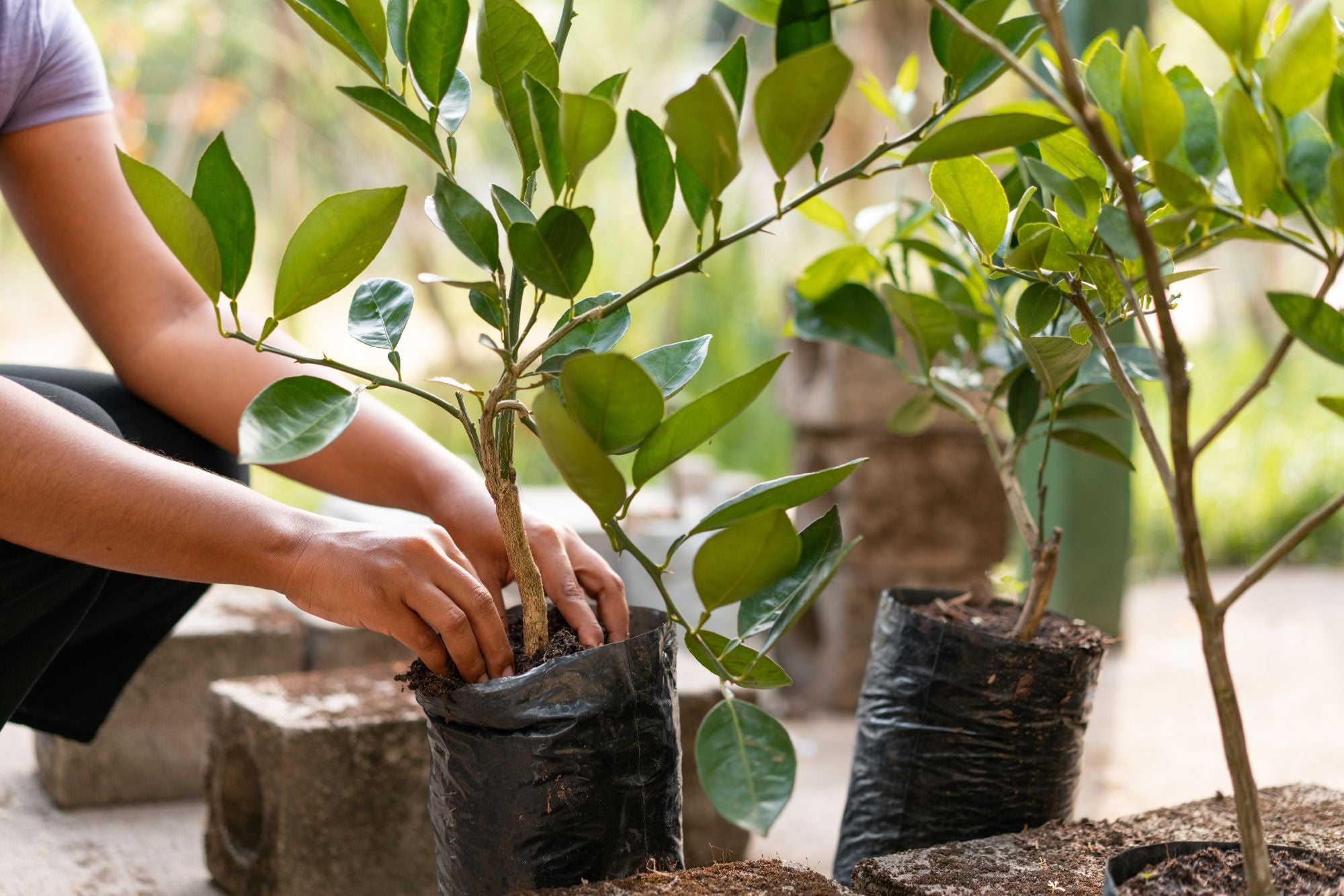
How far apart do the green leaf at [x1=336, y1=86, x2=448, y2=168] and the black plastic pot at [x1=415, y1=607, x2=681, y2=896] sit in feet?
1.10

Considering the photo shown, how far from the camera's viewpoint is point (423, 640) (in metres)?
0.79

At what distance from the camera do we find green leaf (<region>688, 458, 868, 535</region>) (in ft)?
2.23

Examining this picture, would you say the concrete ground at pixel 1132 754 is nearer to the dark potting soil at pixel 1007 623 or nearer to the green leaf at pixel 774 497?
the dark potting soil at pixel 1007 623

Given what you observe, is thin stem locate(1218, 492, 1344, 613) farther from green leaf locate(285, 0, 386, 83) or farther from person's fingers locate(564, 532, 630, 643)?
green leaf locate(285, 0, 386, 83)

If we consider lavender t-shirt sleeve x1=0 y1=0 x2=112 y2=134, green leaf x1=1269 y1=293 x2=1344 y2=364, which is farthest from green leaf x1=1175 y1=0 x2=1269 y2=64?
lavender t-shirt sleeve x1=0 y1=0 x2=112 y2=134

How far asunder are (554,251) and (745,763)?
302 mm

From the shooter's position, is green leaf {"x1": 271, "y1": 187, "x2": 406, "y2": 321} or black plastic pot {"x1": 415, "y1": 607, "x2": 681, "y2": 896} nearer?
green leaf {"x1": 271, "y1": 187, "x2": 406, "y2": 321}

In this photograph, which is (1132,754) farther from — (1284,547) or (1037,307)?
(1284,547)

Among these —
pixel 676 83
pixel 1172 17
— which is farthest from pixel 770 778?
pixel 1172 17

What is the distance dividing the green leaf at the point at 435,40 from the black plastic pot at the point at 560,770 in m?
0.38

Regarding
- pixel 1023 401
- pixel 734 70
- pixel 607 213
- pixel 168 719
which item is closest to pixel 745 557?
pixel 734 70

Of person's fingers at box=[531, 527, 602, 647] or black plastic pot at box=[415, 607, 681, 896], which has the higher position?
person's fingers at box=[531, 527, 602, 647]

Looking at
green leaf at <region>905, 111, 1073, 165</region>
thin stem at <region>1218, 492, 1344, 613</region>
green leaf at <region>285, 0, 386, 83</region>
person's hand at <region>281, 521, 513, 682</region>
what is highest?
green leaf at <region>285, 0, 386, 83</region>

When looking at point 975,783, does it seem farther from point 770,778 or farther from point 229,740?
point 229,740
